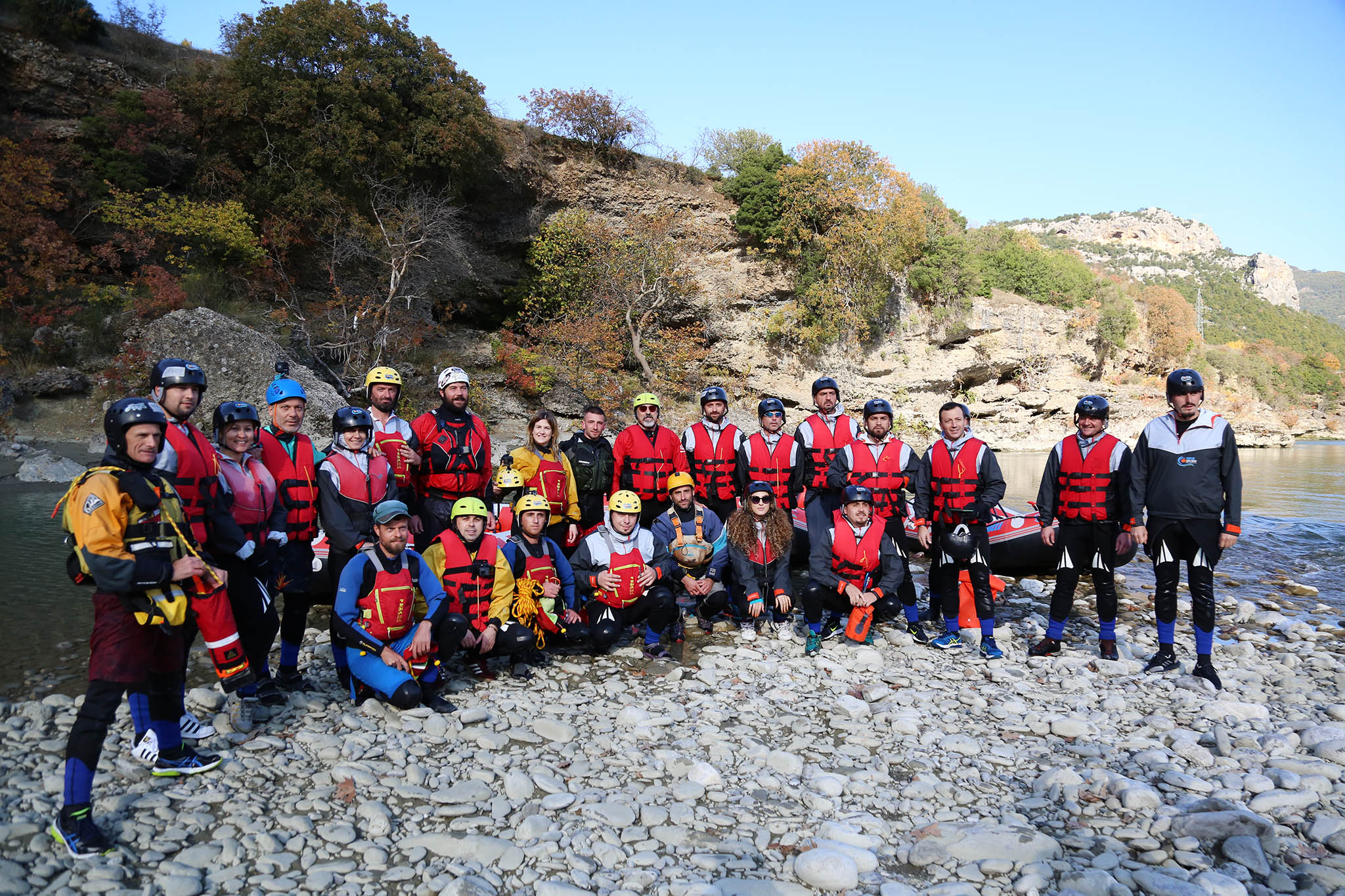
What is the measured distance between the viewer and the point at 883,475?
20.7ft

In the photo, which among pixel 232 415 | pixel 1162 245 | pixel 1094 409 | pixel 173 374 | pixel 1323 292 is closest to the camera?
pixel 173 374

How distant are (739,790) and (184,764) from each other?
9.53ft

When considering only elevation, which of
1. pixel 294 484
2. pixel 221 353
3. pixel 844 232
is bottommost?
pixel 294 484

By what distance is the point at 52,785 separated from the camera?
3.46 meters

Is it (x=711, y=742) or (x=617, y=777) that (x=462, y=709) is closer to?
(x=617, y=777)

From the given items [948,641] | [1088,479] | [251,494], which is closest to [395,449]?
[251,494]

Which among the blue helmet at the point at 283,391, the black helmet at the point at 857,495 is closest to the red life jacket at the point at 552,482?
the blue helmet at the point at 283,391

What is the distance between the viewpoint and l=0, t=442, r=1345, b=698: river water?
5289mm

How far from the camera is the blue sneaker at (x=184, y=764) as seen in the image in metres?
3.52

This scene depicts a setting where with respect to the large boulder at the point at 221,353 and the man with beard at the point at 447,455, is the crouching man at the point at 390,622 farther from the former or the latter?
the large boulder at the point at 221,353

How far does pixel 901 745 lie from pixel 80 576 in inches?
174

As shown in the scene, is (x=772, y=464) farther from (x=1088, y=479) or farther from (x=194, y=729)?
(x=194, y=729)

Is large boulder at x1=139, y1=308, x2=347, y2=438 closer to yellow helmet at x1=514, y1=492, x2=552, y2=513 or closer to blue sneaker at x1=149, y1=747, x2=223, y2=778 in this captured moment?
yellow helmet at x1=514, y1=492, x2=552, y2=513

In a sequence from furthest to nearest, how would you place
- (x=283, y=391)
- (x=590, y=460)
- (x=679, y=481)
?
1. (x=590, y=460)
2. (x=679, y=481)
3. (x=283, y=391)
